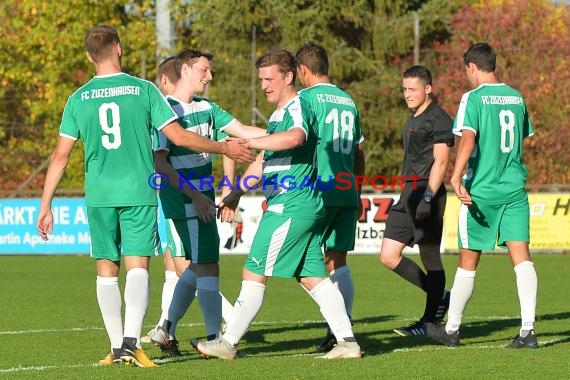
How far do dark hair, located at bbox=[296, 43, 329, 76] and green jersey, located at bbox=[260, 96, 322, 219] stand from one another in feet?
3.77

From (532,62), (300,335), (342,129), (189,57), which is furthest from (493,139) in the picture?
(532,62)

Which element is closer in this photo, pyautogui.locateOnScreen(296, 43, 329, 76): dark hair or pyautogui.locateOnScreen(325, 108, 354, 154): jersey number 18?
pyautogui.locateOnScreen(325, 108, 354, 154): jersey number 18

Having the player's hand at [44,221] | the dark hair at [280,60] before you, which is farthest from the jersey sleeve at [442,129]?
the player's hand at [44,221]

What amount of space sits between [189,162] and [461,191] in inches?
80.8

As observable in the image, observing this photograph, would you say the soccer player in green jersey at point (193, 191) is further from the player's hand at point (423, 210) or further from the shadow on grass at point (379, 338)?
the player's hand at point (423, 210)

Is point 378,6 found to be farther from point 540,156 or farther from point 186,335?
point 186,335

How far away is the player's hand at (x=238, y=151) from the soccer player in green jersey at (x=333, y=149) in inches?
43.0

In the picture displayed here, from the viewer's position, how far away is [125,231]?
7910mm

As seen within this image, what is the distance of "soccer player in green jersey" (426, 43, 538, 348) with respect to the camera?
8.94 m

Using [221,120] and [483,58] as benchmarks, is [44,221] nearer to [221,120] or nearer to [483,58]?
[221,120]

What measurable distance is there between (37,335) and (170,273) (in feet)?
4.17

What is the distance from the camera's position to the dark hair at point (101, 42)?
25.6 feet

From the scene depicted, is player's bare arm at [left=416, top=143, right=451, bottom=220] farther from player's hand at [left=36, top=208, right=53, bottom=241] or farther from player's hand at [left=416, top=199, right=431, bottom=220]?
player's hand at [left=36, top=208, right=53, bottom=241]

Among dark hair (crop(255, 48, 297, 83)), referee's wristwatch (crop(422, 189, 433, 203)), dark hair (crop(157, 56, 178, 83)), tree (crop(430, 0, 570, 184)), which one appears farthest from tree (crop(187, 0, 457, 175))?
dark hair (crop(255, 48, 297, 83))
